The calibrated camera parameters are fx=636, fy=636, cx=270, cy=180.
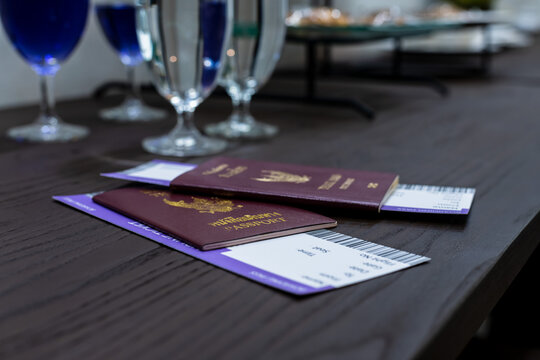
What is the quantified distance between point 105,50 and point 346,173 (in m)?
0.82

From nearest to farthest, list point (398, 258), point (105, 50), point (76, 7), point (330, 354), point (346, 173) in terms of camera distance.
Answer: point (330, 354)
point (398, 258)
point (346, 173)
point (76, 7)
point (105, 50)

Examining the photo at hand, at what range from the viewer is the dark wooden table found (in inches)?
10.8

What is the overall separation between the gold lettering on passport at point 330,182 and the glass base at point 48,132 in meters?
0.36

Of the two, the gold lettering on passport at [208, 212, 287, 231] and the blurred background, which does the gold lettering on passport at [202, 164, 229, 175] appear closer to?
the gold lettering on passport at [208, 212, 287, 231]

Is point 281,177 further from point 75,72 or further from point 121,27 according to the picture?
point 75,72

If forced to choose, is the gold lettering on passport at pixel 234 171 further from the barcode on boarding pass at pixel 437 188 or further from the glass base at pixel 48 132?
the glass base at pixel 48 132

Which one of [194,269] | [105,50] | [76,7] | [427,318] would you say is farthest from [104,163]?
[105,50]

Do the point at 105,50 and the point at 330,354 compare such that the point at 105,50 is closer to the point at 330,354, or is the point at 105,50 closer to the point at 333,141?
the point at 333,141

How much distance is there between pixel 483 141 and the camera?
75 cm

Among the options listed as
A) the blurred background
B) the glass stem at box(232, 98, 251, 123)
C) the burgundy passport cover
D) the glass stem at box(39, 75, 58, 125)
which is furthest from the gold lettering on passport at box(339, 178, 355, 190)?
the blurred background

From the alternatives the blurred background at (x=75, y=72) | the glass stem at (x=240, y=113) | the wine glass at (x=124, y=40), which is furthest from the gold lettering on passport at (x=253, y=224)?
the blurred background at (x=75, y=72)

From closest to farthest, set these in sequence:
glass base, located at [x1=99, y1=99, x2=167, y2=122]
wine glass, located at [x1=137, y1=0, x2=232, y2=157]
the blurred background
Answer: wine glass, located at [x1=137, y1=0, x2=232, y2=157] < glass base, located at [x1=99, y1=99, x2=167, y2=122] < the blurred background

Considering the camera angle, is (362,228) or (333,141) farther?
(333,141)

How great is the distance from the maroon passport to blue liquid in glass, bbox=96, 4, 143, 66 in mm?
394
